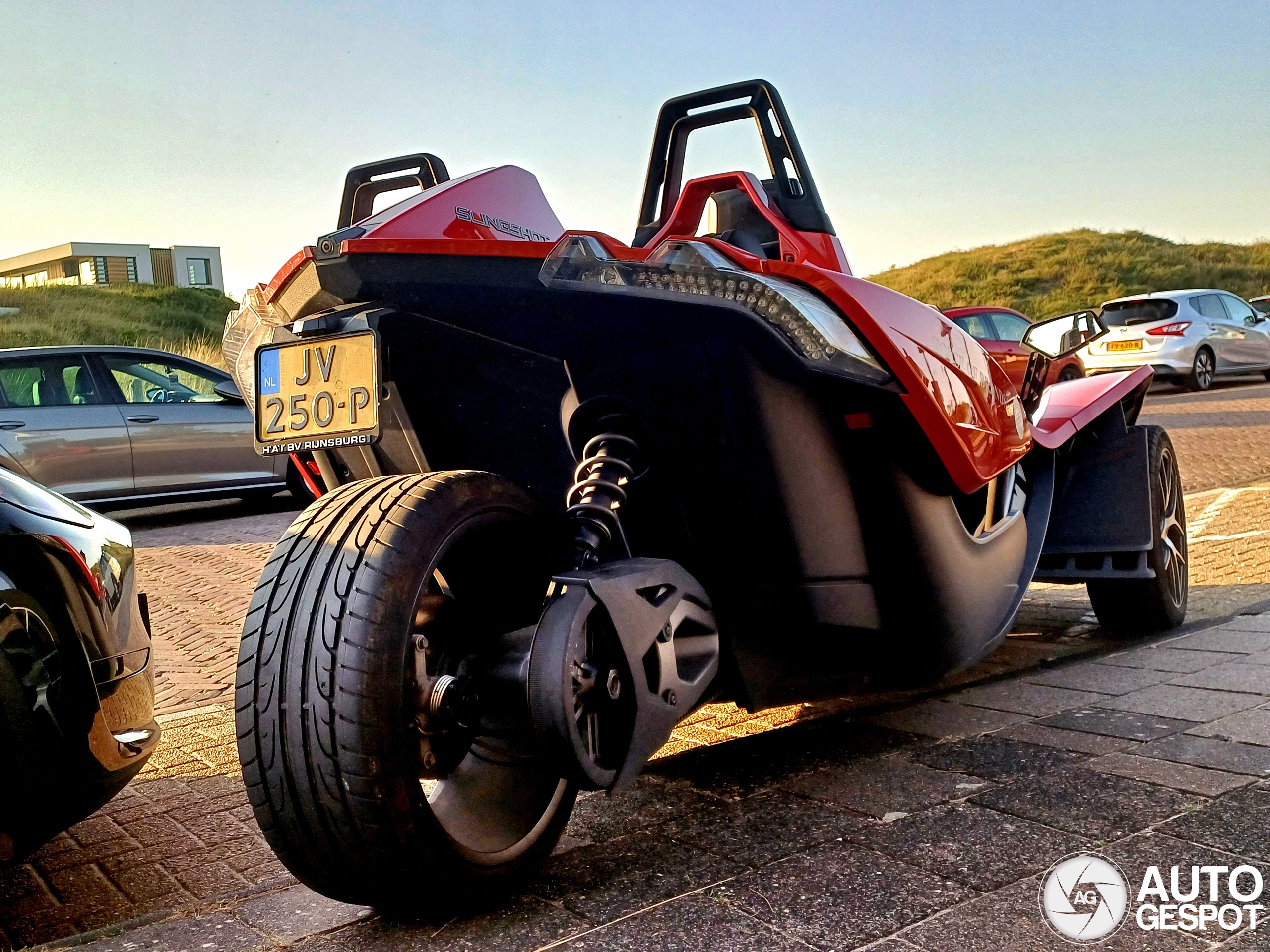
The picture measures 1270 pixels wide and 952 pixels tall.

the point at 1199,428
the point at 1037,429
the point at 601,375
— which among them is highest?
the point at 601,375

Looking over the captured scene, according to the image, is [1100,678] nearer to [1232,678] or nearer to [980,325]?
[1232,678]

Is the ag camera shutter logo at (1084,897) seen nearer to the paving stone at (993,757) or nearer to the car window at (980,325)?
the paving stone at (993,757)

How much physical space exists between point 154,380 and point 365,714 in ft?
29.1

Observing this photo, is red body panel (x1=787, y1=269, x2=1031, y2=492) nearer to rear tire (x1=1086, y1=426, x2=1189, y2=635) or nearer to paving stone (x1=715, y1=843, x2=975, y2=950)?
paving stone (x1=715, y1=843, x2=975, y2=950)

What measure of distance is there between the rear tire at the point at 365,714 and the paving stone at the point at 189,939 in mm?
195

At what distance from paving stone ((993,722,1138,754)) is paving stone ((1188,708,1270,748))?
20cm

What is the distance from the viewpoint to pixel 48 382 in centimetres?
934

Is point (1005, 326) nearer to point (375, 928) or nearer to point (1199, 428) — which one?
point (1199, 428)

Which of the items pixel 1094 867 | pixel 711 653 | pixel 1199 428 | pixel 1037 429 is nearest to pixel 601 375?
pixel 711 653

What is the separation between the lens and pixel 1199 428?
11.9 meters

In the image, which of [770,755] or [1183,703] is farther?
[1183,703]

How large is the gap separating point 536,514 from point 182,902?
1089mm

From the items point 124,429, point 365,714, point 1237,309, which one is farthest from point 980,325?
point 365,714

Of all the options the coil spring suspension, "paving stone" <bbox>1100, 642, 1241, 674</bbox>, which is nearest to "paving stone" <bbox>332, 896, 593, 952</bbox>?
Answer: the coil spring suspension
